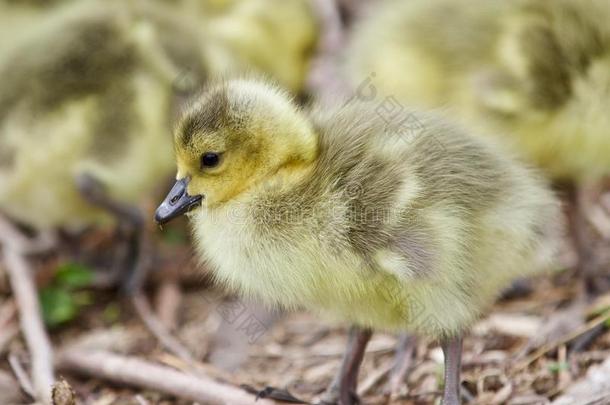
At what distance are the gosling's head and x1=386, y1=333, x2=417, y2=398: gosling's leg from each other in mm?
542

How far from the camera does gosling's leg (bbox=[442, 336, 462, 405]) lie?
1583 mm

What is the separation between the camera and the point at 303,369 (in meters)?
2.07

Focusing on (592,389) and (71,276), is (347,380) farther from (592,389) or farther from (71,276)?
(71,276)

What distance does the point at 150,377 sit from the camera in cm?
189

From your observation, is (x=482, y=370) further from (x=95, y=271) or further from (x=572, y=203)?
(x=95, y=271)

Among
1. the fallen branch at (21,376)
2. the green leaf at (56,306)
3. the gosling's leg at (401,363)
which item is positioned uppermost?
the green leaf at (56,306)

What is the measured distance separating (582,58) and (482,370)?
0.70m

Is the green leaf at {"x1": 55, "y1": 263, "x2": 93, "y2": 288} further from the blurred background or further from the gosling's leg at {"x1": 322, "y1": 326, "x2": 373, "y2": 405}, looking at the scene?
the gosling's leg at {"x1": 322, "y1": 326, "x2": 373, "y2": 405}

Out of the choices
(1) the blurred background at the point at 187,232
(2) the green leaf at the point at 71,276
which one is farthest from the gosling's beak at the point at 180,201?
(2) the green leaf at the point at 71,276

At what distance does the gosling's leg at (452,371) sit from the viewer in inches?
62.3

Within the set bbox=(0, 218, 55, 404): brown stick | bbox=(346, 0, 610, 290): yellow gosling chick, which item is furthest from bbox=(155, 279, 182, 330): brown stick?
bbox=(346, 0, 610, 290): yellow gosling chick

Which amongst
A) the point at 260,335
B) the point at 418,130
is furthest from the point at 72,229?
the point at 418,130

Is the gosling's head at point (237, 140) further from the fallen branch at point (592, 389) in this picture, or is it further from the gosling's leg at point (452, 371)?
the fallen branch at point (592, 389)

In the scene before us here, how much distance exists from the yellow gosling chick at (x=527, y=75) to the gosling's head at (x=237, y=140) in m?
0.54
